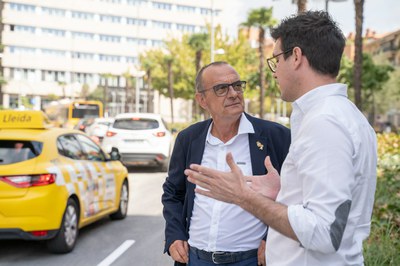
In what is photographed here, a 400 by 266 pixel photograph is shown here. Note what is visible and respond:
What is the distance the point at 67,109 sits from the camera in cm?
3825

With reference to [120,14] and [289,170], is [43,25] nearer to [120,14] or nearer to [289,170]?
[120,14]

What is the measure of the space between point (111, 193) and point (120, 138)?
6877mm

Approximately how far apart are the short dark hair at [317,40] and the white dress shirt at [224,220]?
117 cm

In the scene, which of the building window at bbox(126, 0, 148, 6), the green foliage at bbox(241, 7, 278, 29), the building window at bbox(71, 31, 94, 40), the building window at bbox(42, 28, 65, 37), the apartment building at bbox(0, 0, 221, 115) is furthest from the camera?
the building window at bbox(126, 0, 148, 6)

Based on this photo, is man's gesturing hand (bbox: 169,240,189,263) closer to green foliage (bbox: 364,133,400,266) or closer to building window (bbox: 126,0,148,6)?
green foliage (bbox: 364,133,400,266)

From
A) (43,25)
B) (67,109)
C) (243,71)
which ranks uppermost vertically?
(43,25)

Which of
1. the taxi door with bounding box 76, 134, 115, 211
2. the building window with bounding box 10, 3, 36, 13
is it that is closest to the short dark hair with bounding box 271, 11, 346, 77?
the taxi door with bounding box 76, 134, 115, 211

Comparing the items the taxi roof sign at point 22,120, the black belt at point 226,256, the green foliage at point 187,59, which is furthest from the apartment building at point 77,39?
the black belt at point 226,256

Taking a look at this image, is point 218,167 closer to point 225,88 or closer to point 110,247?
point 225,88

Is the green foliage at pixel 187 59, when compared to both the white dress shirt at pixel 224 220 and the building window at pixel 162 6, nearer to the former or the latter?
the building window at pixel 162 6

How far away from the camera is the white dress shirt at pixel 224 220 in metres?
2.96

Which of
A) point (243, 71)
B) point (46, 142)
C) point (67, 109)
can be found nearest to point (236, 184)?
point (46, 142)

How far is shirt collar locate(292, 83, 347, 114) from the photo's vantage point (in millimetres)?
1915

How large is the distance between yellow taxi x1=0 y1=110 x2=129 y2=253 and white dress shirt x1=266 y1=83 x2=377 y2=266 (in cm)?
449
